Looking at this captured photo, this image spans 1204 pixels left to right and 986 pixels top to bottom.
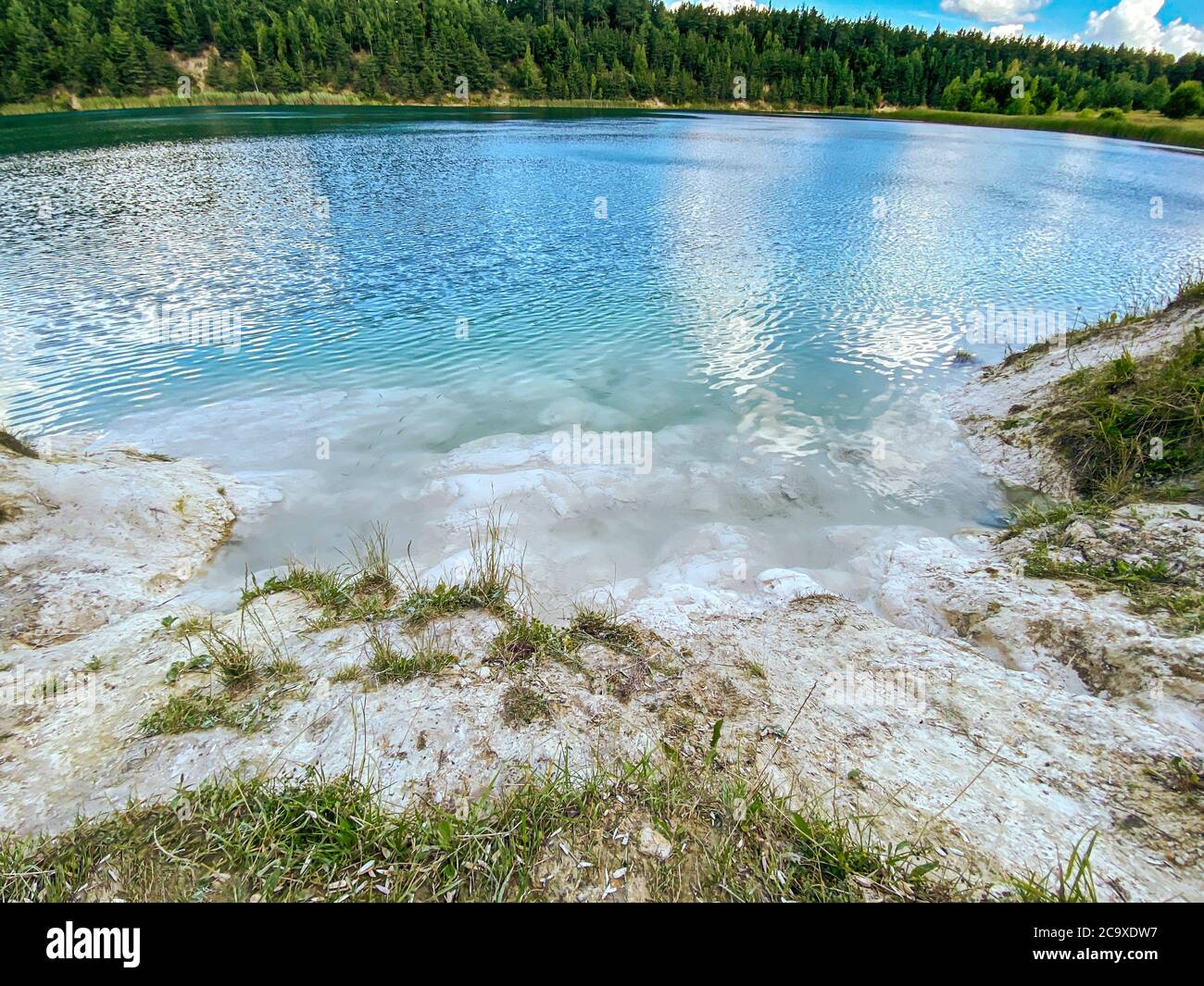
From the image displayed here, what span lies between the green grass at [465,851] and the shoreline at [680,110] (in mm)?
101505

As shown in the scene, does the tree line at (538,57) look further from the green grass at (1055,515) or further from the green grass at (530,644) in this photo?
the green grass at (530,644)

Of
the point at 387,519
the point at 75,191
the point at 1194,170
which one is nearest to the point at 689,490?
the point at 387,519

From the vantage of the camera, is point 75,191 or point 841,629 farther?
point 75,191

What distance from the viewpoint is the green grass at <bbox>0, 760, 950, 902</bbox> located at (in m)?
3.18

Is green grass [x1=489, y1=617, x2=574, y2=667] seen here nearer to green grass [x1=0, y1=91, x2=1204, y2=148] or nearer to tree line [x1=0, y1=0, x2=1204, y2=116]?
green grass [x1=0, y1=91, x2=1204, y2=148]

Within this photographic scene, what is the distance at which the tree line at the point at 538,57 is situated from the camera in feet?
372

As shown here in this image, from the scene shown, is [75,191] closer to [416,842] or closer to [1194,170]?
[416,842]

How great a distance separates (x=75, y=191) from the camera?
31.3 m

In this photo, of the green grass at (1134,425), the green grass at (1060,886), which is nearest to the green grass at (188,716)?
the green grass at (1060,886)

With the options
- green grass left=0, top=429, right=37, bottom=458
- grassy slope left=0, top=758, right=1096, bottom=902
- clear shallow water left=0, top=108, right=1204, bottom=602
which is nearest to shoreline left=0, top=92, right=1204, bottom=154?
clear shallow water left=0, top=108, right=1204, bottom=602

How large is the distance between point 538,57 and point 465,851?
633ft

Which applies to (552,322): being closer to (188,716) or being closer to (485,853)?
(188,716)

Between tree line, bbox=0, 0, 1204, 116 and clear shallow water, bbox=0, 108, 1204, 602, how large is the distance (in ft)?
344

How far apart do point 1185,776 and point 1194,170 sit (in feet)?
236
